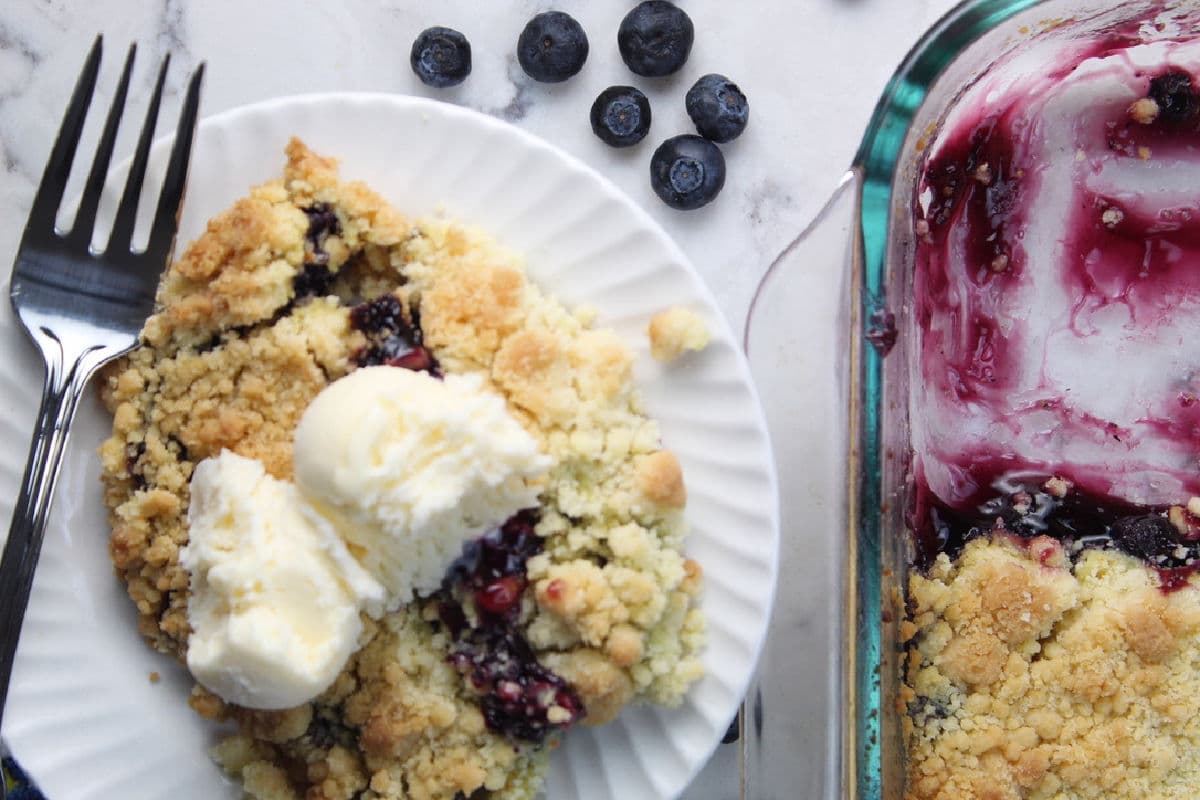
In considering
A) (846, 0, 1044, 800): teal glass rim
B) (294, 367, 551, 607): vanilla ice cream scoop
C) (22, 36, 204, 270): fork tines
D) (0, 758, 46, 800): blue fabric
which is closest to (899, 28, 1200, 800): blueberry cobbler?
(846, 0, 1044, 800): teal glass rim

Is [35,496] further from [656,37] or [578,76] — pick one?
[656,37]

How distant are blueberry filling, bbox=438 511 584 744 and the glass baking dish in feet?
1.44

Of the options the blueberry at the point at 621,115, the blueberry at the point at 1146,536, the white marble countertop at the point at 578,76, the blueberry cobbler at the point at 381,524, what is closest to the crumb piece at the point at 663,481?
the blueberry cobbler at the point at 381,524

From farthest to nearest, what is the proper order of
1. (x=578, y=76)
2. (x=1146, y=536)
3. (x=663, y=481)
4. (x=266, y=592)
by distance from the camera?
1. (x=578, y=76)
2. (x=1146, y=536)
3. (x=663, y=481)
4. (x=266, y=592)

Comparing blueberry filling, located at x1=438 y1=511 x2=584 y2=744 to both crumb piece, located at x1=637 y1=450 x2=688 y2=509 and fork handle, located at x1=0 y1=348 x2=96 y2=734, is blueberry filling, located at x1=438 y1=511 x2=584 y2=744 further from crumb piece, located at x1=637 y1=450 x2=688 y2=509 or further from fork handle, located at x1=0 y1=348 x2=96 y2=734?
fork handle, located at x1=0 y1=348 x2=96 y2=734

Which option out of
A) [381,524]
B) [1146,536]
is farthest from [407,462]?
[1146,536]

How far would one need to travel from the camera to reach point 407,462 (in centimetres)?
148

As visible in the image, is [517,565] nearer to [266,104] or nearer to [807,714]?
[807,714]

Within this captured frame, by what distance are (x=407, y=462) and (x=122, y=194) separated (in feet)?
2.24

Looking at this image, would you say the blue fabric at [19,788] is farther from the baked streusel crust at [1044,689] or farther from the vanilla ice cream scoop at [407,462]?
the baked streusel crust at [1044,689]

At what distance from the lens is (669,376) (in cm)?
170

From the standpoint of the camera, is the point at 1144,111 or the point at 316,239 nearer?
the point at 316,239

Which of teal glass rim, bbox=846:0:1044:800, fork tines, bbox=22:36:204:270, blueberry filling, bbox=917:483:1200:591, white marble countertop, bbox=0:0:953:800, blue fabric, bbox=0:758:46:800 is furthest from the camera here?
white marble countertop, bbox=0:0:953:800

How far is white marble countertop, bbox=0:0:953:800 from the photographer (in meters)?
2.06
